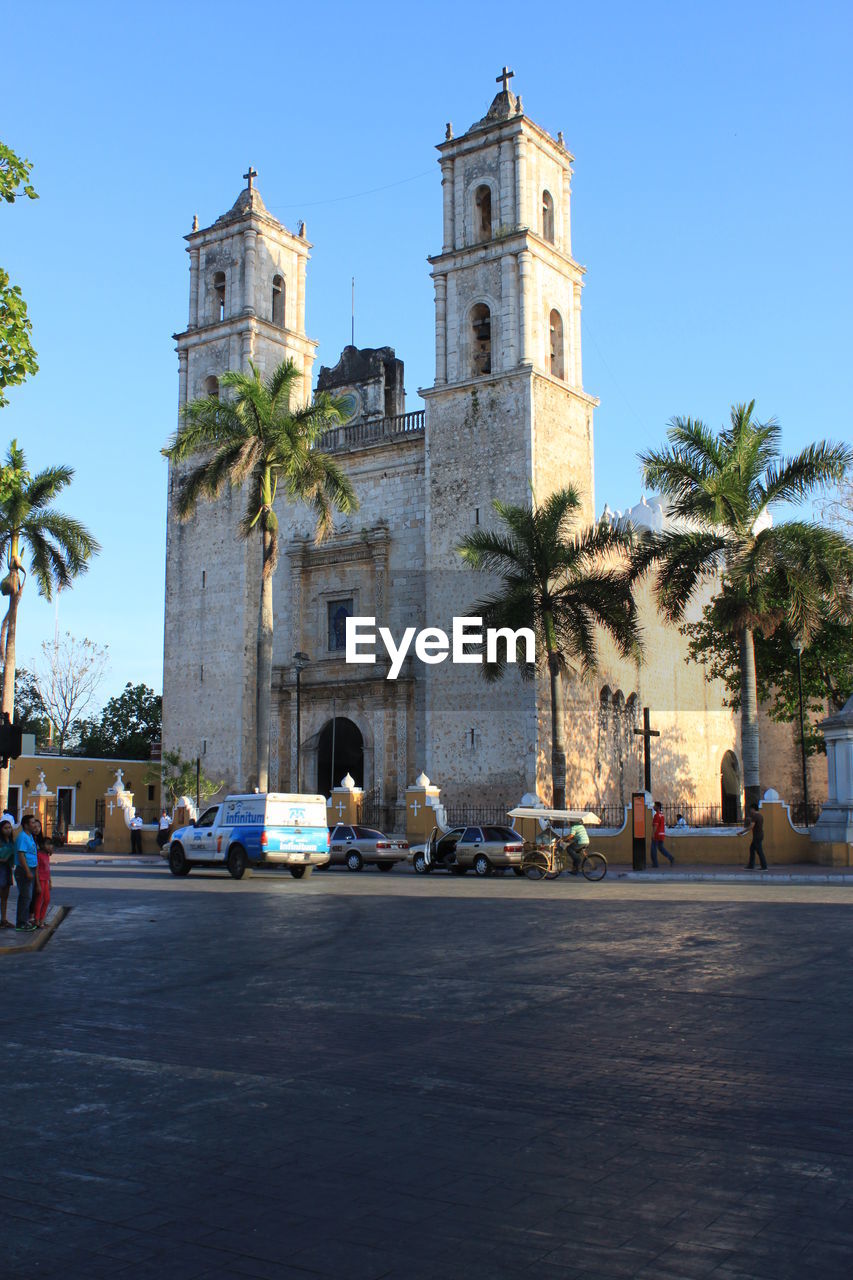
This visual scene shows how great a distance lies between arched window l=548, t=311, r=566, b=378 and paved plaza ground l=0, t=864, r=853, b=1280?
91.3ft

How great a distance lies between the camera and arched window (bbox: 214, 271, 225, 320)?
144ft

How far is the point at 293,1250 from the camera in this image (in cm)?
400

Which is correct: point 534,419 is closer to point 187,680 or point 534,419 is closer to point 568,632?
point 568,632

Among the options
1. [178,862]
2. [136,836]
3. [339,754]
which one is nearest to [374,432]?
[339,754]

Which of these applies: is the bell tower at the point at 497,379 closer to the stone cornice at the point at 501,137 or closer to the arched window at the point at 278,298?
the stone cornice at the point at 501,137

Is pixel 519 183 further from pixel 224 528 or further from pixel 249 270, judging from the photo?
pixel 224 528

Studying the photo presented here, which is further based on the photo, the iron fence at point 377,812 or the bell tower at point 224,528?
the bell tower at point 224,528

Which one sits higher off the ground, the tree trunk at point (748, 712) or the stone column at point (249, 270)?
the stone column at point (249, 270)

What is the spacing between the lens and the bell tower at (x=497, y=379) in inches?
1372

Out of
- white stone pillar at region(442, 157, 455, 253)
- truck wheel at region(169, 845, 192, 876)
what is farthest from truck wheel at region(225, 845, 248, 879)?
white stone pillar at region(442, 157, 455, 253)

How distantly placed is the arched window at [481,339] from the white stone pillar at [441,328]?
2.89 ft

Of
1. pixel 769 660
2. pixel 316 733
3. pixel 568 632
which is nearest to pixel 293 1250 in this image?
pixel 568 632
